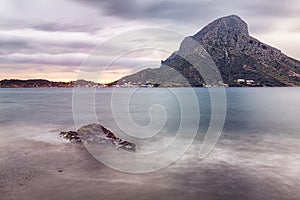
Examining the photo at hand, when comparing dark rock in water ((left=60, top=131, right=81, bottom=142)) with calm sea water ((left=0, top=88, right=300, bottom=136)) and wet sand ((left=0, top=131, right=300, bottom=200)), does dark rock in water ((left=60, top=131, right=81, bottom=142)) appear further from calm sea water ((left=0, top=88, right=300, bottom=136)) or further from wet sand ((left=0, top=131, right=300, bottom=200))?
calm sea water ((left=0, top=88, right=300, bottom=136))

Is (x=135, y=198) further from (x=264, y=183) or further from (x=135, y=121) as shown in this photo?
(x=135, y=121)

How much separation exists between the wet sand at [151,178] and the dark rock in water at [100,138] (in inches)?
143

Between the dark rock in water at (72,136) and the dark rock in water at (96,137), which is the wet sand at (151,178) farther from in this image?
the dark rock in water at (72,136)

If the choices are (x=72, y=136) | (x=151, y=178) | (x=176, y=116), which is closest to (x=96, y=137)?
(x=72, y=136)

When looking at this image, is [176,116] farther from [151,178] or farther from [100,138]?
[151,178]

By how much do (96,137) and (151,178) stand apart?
1294 centimetres

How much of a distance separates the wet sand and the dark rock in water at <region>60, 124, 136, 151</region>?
3.63 metres

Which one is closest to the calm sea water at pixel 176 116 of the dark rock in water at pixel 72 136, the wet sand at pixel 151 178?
the dark rock in water at pixel 72 136

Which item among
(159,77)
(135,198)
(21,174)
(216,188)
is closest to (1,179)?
(21,174)

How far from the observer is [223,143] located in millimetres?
29109

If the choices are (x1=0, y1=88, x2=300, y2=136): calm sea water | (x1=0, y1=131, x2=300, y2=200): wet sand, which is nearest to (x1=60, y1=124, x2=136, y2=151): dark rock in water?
(x1=0, y1=131, x2=300, y2=200): wet sand

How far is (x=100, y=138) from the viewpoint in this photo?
2908 cm

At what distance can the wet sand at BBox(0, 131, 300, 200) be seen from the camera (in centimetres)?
1549

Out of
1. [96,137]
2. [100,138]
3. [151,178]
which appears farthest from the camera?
[96,137]
